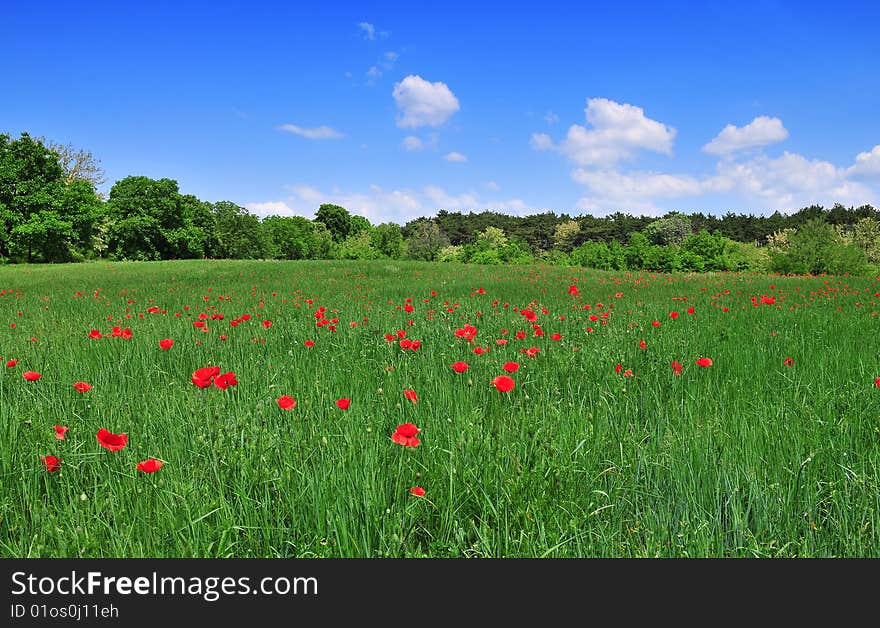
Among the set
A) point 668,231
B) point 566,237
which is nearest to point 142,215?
point 566,237

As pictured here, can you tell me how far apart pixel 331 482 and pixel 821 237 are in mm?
44294

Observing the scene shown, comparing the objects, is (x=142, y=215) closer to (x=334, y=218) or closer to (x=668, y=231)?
(x=334, y=218)

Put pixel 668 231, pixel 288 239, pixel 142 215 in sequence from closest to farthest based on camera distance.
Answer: pixel 142 215
pixel 288 239
pixel 668 231

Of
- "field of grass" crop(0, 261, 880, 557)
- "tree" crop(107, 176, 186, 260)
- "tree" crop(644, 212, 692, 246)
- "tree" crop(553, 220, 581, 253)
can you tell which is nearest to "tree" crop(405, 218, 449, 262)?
"tree" crop(553, 220, 581, 253)

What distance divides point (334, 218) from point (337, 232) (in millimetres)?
2950

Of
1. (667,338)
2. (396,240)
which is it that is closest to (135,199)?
(396,240)

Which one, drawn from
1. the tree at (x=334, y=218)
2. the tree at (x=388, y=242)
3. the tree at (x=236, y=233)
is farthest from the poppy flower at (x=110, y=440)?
the tree at (x=334, y=218)

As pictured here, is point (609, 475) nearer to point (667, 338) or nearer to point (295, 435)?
point (295, 435)

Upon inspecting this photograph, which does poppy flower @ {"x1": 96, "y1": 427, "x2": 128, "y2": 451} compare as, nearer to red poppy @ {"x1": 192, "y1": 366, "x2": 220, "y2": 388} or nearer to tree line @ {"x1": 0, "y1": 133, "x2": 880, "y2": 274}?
red poppy @ {"x1": 192, "y1": 366, "x2": 220, "y2": 388}

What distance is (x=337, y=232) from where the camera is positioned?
304 feet

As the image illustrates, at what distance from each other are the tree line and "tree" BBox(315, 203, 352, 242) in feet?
0.84

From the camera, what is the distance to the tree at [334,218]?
9231 cm

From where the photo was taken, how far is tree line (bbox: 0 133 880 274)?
37.3 metres

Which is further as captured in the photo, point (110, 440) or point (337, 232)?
point (337, 232)
